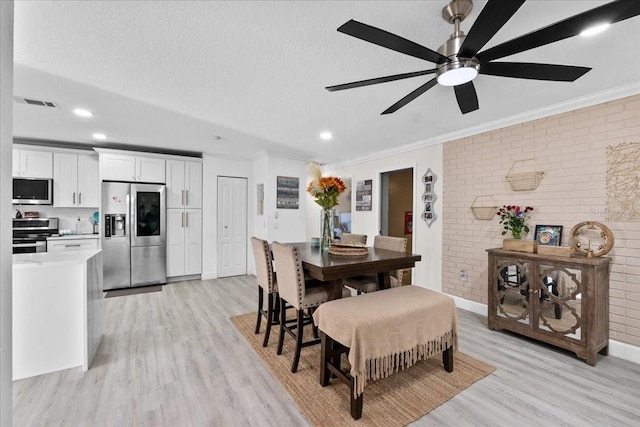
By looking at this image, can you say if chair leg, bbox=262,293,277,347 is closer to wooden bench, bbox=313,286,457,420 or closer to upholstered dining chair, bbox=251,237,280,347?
upholstered dining chair, bbox=251,237,280,347

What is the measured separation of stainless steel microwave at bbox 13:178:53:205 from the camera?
424 cm

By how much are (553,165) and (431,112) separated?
1379 millimetres

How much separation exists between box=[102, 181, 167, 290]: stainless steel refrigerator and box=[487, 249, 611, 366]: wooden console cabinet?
500cm

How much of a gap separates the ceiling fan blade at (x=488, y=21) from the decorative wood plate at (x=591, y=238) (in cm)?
225

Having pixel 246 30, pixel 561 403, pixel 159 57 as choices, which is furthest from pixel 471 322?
pixel 159 57

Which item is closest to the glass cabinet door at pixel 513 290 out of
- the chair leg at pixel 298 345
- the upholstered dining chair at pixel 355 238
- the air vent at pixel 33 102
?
the upholstered dining chair at pixel 355 238

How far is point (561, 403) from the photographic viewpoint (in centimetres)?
191

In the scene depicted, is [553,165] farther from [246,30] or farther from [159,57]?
[159,57]

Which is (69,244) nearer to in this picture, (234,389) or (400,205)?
(234,389)

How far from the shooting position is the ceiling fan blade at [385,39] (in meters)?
1.27

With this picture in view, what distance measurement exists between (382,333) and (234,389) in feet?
3.87

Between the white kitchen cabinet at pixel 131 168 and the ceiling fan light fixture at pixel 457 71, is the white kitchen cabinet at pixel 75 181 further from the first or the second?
the ceiling fan light fixture at pixel 457 71

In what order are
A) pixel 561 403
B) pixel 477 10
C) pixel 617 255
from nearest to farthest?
pixel 477 10 → pixel 561 403 → pixel 617 255

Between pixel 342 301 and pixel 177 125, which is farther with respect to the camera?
pixel 177 125
